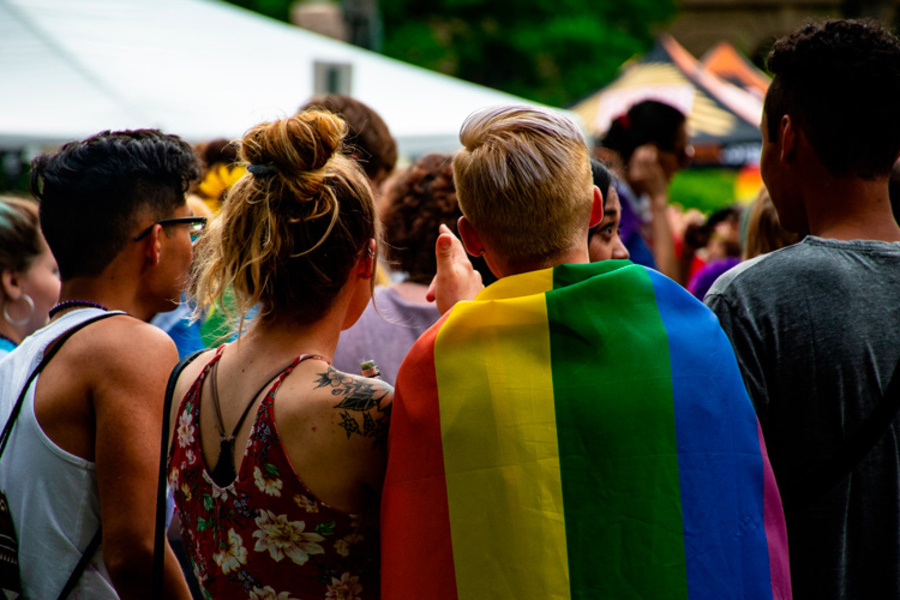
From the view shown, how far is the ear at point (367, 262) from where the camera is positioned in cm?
202

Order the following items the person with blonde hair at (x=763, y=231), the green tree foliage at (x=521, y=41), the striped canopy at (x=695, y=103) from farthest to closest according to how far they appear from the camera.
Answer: the green tree foliage at (x=521, y=41), the striped canopy at (x=695, y=103), the person with blonde hair at (x=763, y=231)

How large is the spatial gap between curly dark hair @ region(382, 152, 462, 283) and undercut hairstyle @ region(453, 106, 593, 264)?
1.11m

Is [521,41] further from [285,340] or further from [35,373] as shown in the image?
[285,340]

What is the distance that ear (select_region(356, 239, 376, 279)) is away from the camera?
2.02 metres

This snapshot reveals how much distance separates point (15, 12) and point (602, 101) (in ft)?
25.8

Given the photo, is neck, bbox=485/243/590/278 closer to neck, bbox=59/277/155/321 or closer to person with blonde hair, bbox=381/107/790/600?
person with blonde hair, bbox=381/107/790/600

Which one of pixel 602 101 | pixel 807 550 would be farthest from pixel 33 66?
pixel 602 101

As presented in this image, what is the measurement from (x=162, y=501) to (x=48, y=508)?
34cm

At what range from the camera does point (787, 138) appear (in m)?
2.21

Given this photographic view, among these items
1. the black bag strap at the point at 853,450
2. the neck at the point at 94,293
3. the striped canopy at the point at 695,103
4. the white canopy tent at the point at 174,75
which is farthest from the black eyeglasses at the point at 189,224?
the striped canopy at the point at 695,103

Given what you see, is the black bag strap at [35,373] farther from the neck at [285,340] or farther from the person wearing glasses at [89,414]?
the neck at [285,340]

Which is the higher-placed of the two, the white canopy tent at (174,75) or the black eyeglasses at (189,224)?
the white canopy tent at (174,75)

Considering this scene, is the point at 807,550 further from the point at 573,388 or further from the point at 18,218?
the point at 18,218

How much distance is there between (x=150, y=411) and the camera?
220 centimetres
